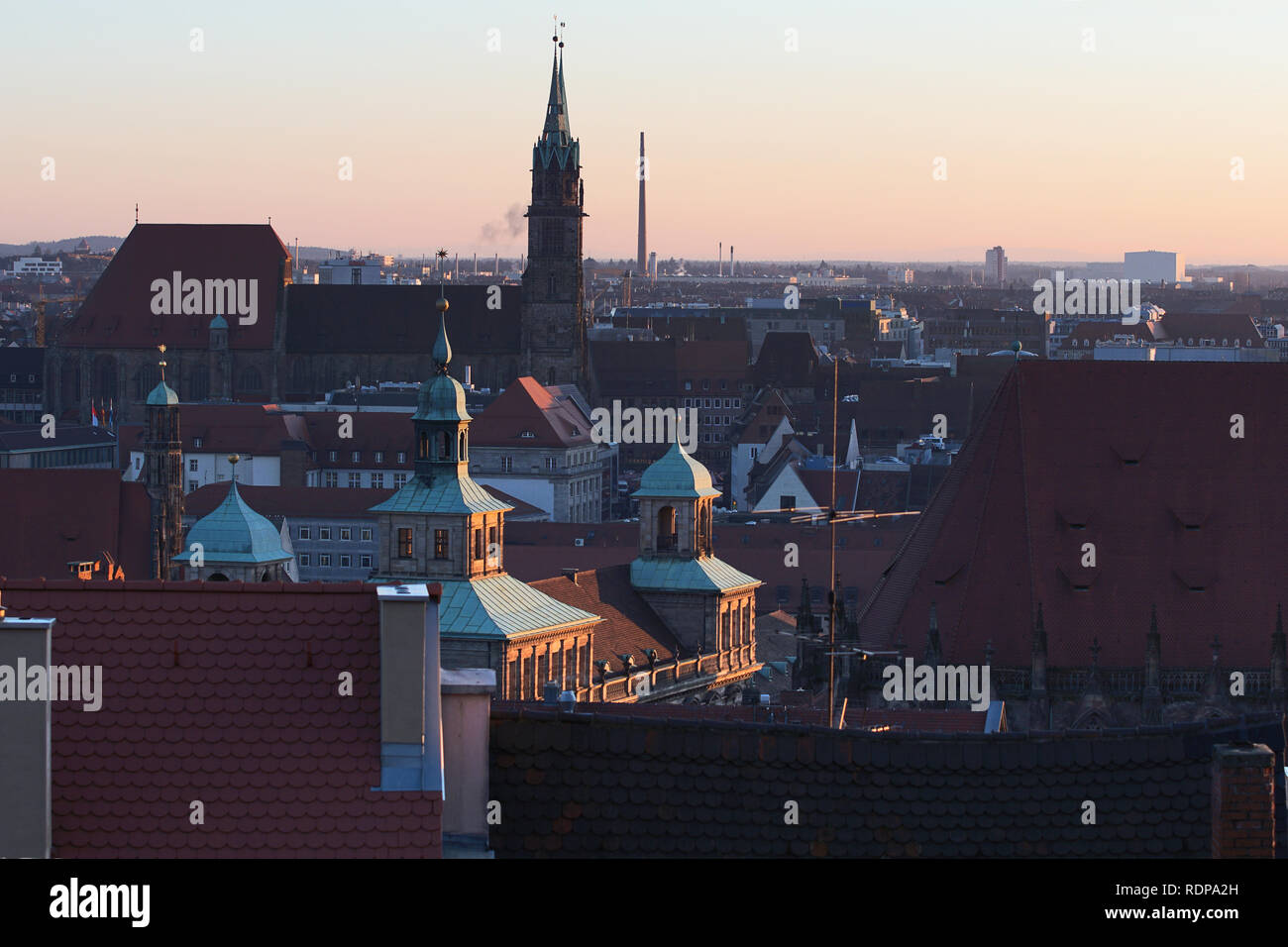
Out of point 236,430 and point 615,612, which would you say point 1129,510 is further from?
point 236,430

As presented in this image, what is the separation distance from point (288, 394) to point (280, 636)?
145846 mm

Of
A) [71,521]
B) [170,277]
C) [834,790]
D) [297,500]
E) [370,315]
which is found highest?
[170,277]

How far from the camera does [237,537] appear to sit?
68875mm

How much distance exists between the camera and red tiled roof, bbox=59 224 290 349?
164 metres

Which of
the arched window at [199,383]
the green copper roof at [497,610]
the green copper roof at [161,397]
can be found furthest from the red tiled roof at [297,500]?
the green copper roof at [497,610]

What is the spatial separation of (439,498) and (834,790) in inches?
1597

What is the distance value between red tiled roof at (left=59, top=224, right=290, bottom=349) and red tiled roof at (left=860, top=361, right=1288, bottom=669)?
11787 cm

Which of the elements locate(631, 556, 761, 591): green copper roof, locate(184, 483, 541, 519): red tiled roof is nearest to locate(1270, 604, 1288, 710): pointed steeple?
locate(631, 556, 761, 591): green copper roof

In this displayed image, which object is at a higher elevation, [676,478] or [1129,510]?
[1129,510]

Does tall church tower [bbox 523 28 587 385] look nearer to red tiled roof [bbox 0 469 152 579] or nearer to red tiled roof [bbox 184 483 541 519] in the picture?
red tiled roof [bbox 184 483 541 519]

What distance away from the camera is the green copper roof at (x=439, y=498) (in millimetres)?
61219

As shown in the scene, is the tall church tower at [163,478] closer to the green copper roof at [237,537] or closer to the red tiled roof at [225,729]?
the green copper roof at [237,537]

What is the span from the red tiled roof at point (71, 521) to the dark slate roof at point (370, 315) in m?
77.1

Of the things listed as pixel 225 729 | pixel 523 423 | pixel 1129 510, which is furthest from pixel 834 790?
pixel 523 423
